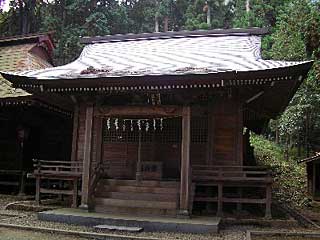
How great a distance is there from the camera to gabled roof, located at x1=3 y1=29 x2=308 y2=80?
436 inches

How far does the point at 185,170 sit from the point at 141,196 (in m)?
1.71

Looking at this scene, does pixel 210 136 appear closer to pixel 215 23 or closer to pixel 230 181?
pixel 230 181

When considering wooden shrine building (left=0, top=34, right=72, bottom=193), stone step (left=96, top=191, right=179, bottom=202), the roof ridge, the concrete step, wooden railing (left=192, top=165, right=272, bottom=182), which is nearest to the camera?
the concrete step

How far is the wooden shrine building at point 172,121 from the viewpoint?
9898 mm

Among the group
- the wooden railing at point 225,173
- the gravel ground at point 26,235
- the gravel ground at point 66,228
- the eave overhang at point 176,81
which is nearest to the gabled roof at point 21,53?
the eave overhang at point 176,81

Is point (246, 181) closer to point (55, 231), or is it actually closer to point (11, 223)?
point (55, 231)

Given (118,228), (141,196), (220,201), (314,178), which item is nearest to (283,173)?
(314,178)

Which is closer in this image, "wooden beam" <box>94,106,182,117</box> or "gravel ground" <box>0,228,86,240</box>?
"gravel ground" <box>0,228,86,240</box>

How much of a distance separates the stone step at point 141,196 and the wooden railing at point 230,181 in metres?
0.91

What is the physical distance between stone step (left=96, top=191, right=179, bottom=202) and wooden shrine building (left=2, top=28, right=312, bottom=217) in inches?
1.2

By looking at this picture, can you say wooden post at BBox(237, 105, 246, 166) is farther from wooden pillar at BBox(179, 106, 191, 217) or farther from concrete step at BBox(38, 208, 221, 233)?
concrete step at BBox(38, 208, 221, 233)

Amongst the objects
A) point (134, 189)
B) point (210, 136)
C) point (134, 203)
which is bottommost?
point (134, 203)

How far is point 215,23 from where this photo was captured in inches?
1543

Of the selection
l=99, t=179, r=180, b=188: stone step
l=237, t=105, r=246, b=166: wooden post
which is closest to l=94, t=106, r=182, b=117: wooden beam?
l=99, t=179, r=180, b=188: stone step
